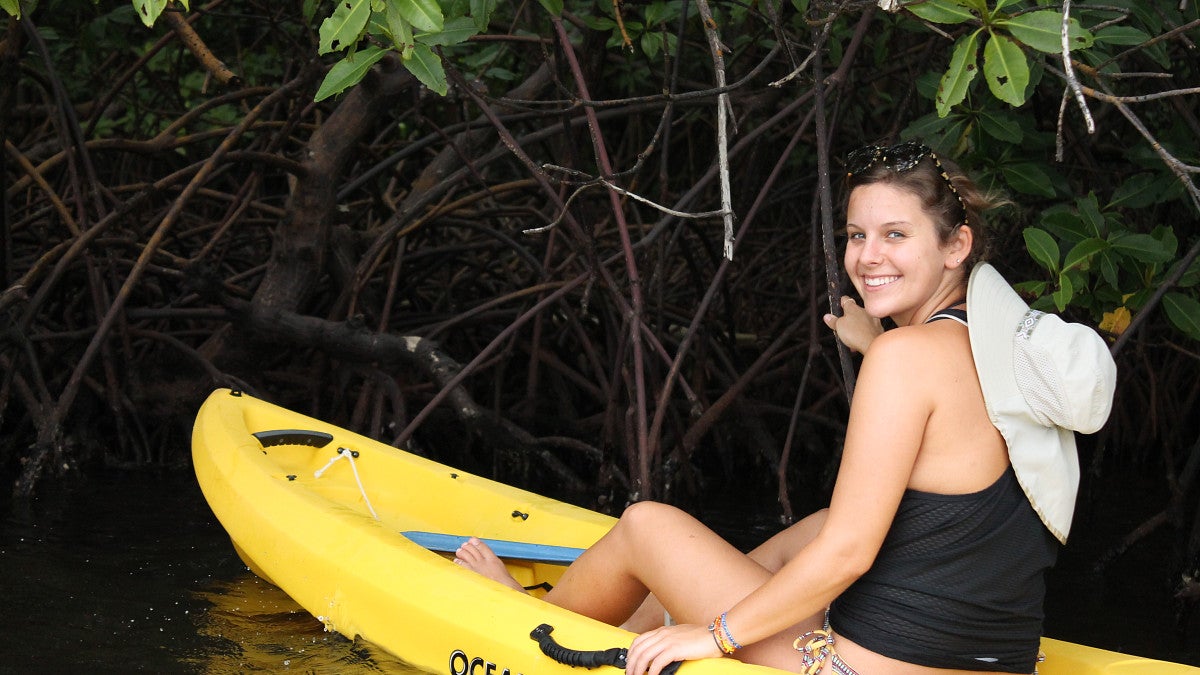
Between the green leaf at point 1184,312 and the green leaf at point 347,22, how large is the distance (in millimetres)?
1835

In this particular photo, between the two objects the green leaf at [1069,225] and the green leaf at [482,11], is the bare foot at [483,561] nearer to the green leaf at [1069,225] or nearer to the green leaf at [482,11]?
the green leaf at [482,11]

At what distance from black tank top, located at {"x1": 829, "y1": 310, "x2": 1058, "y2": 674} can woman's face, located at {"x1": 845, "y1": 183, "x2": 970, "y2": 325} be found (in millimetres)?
86

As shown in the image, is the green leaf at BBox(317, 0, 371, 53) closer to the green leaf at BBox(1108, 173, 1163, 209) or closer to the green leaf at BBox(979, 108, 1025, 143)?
the green leaf at BBox(979, 108, 1025, 143)

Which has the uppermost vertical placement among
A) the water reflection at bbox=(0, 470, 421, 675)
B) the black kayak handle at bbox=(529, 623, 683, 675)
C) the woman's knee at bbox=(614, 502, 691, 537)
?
the woman's knee at bbox=(614, 502, 691, 537)

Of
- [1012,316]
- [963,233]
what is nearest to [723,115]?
[963,233]

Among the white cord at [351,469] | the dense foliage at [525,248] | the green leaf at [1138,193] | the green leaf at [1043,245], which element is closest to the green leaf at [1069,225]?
the dense foliage at [525,248]

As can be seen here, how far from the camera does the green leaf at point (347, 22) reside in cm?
190

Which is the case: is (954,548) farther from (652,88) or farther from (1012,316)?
(652,88)

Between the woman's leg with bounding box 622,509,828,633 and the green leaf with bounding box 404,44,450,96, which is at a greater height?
the green leaf with bounding box 404,44,450,96

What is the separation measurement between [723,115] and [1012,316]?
0.71m

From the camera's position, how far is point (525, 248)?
15.6 feet

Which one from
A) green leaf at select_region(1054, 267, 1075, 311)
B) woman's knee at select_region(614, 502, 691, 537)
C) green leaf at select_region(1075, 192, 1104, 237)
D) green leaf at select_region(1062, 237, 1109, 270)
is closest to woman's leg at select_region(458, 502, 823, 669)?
woman's knee at select_region(614, 502, 691, 537)

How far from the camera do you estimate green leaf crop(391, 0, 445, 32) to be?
6.22 feet

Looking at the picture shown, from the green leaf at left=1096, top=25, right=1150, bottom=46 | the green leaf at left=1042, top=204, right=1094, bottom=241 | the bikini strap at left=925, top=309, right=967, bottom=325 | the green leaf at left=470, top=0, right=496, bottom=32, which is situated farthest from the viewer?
the green leaf at left=1042, top=204, right=1094, bottom=241
